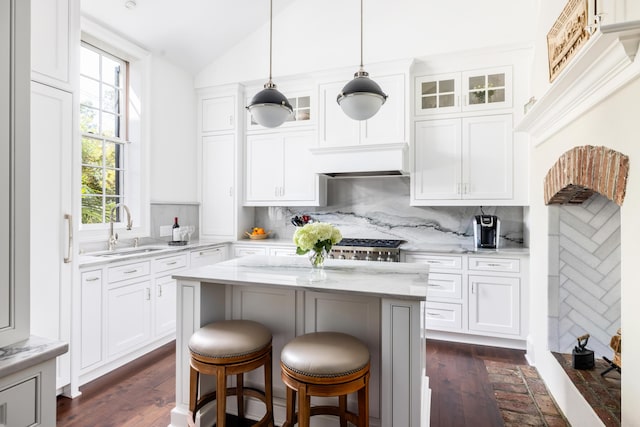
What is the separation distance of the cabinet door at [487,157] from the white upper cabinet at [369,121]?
2.19 ft

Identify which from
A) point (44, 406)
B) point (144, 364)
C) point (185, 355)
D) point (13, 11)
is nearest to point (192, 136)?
point (144, 364)

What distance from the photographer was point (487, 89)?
143 inches

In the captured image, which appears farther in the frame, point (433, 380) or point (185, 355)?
point (433, 380)

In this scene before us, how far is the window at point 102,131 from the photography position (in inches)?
136

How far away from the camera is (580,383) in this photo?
2109mm

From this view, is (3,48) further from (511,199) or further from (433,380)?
(511,199)

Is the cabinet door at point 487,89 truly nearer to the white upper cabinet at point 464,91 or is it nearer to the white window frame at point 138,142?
the white upper cabinet at point 464,91

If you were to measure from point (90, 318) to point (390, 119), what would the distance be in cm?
331

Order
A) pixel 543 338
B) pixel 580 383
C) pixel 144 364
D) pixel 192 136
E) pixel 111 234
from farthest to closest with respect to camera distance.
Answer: pixel 192 136, pixel 111 234, pixel 144 364, pixel 543 338, pixel 580 383

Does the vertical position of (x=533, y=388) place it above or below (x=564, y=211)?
below

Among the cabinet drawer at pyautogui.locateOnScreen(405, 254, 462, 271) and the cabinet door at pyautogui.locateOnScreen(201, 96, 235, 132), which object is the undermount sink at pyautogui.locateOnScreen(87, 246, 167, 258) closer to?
the cabinet door at pyautogui.locateOnScreen(201, 96, 235, 132)

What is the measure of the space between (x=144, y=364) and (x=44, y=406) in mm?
2247

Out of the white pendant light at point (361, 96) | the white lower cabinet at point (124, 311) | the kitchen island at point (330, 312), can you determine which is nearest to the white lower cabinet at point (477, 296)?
the kitchen island at point (330, 312)

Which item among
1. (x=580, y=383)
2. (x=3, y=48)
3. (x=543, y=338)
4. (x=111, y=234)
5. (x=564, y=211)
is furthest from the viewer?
(x=111, y=234)
